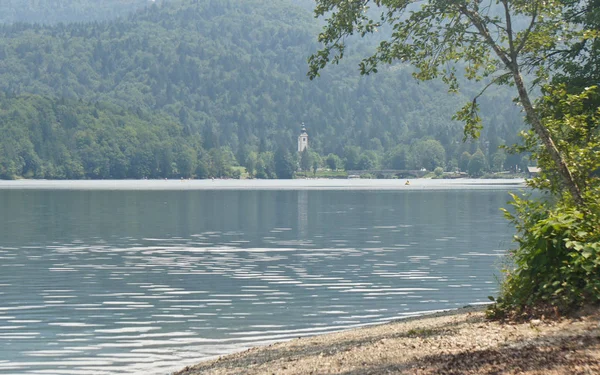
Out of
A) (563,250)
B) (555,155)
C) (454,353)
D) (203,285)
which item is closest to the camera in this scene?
(454,353)

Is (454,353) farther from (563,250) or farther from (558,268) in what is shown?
(563,250)

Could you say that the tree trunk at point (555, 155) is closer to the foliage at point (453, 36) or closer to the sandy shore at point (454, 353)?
the foliage at point (453, 36)

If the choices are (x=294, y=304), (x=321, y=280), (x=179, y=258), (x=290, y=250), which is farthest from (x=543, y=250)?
(x=290, y=250)

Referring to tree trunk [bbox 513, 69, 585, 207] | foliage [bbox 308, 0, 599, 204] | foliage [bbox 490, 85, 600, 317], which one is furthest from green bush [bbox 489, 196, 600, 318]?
foliage [bbox 308, 0, 599, 204]

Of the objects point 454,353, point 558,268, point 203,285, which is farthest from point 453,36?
point 203,285

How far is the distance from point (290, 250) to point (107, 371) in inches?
1531

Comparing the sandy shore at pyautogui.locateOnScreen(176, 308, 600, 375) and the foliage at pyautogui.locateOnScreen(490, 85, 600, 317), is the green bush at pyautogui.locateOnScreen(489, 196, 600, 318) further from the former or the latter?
the sandy shore at pyautogui.locateOnScreen(176, 308, 600, 375)

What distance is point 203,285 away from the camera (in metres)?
44.6

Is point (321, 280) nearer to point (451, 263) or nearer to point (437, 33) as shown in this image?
point (451, 263)

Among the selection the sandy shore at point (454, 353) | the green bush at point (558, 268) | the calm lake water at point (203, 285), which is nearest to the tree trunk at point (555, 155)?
the green bush at point (558, 268)

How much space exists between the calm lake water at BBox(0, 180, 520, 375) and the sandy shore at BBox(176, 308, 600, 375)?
5.09 metres

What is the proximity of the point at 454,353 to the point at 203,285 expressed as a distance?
27.4 m

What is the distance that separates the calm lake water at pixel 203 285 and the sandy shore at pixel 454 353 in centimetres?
509

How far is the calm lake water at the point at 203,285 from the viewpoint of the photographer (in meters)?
29.6
